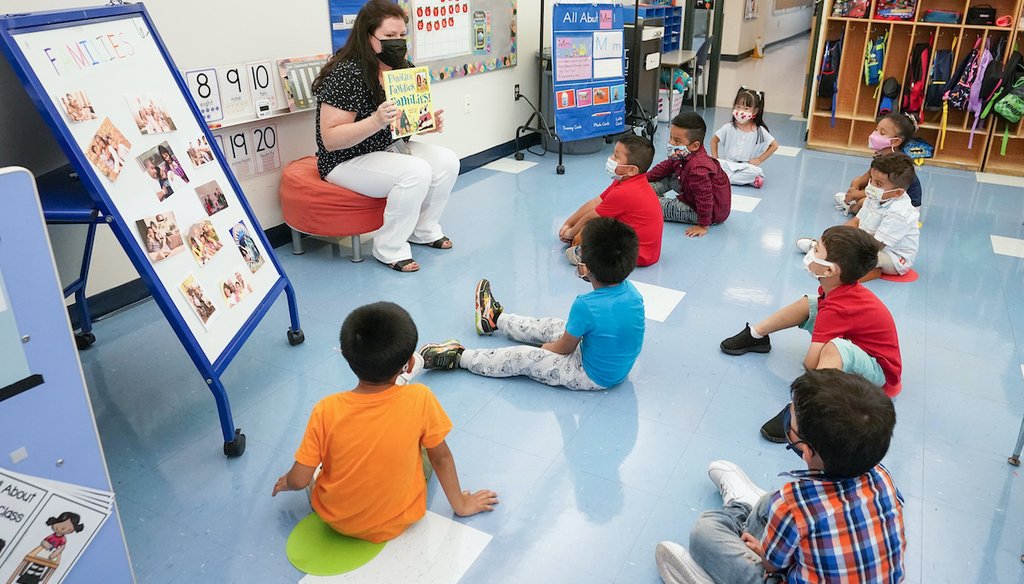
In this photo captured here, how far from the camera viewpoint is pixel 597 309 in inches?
100

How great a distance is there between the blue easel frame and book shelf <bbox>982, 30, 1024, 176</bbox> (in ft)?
18.3

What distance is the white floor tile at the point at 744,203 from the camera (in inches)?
188

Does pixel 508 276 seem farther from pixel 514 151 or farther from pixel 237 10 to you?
pixel 514 151

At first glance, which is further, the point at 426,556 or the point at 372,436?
the point at 426,556

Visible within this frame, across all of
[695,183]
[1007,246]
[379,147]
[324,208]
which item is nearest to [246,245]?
[324,208]

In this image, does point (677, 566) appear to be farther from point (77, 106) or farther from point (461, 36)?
point (461, 36)

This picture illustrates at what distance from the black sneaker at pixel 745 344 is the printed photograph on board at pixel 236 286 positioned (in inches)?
73.8

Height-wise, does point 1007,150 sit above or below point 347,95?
below

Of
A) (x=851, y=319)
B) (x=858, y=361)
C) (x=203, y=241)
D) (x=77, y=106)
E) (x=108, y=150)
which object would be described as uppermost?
(x=77, y=106)

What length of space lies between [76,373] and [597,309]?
62.1 inches

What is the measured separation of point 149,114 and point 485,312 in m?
1.44

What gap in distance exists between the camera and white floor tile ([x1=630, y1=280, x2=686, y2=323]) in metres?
3.34

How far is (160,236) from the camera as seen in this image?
2.23 metres

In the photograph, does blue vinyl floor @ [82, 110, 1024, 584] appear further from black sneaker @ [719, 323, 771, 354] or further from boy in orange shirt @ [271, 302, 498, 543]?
boy in orange shirt @ [271, 302, 498, 543]
